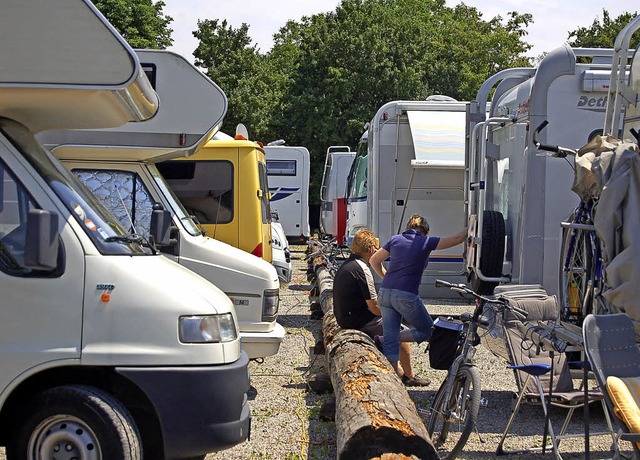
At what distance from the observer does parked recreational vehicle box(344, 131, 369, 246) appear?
16.8 meters

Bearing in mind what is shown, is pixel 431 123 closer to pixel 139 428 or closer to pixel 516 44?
pixel 139 428

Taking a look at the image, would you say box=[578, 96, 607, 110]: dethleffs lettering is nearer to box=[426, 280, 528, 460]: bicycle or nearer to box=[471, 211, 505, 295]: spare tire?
box=[471, 211, 505, 295]: spare tire

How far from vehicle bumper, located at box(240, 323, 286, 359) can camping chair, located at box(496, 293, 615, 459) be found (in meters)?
2.13

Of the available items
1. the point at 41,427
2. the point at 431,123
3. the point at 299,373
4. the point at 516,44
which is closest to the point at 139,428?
the point at 41,427

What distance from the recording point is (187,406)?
199 inches

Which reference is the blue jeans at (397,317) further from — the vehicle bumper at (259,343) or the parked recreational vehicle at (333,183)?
the parked recreational vehicle at (333,183)

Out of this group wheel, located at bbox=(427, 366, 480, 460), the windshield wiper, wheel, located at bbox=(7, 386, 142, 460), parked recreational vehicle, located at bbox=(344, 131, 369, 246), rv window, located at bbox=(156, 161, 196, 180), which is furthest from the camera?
parked recreational vehicle, located at bbox=(344, 131, 369, 246)

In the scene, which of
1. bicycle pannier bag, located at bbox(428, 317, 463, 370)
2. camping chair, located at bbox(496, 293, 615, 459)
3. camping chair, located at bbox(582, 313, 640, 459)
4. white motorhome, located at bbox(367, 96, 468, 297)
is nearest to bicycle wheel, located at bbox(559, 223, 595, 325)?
camping chair, located at bbox(496, 293, 615, 459)

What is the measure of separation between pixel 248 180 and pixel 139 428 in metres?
5.10

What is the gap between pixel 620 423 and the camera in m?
4.85

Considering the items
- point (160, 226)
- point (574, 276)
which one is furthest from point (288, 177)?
point (574, 276)

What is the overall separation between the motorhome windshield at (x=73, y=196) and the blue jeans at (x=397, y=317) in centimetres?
316

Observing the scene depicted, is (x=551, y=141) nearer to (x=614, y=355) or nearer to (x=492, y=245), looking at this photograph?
(x=492, y=245)

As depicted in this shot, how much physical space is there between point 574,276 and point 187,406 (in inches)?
133
